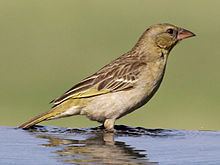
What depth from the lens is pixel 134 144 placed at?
26.6ft

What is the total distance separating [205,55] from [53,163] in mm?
12573

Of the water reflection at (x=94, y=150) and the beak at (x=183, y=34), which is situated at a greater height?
the beak at (x=183, y=34)

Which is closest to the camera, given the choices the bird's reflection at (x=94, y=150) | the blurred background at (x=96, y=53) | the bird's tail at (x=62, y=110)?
the bird's reflection at (x=94, y=150)

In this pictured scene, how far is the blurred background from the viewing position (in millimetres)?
15117

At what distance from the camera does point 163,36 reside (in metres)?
10.5

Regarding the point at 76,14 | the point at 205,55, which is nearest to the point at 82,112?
the point at 205,55

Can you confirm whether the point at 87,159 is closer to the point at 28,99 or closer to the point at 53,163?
the point at 53,163

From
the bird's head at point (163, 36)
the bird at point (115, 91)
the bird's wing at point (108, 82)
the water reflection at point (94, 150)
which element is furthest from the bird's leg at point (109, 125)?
the bird's head at point (163, 36)

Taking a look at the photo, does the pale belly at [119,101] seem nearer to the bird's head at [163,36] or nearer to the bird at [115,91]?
the bird at [115,91]

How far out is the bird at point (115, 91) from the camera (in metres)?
9.84

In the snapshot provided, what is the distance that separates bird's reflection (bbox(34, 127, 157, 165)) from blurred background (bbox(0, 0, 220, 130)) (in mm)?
5795

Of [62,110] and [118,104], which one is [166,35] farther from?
[62,110]

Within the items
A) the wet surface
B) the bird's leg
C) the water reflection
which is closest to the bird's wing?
the bird's leg

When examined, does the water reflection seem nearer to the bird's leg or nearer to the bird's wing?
the bird's leg
